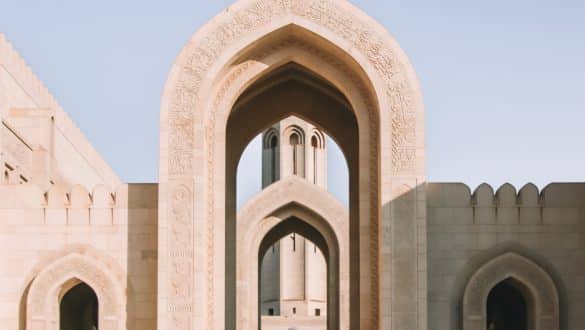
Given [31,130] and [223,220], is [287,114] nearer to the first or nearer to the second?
[223,220]

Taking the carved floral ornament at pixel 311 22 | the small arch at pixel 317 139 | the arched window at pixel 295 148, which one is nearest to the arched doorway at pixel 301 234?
the carved floral ornament at pixel 311 22

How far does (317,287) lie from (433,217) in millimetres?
31930

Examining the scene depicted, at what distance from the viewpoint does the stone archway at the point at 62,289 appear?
19328mm

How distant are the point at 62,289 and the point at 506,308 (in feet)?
27.9

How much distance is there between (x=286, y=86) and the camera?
23.0 meters

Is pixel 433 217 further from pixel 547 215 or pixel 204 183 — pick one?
pixel 204 183

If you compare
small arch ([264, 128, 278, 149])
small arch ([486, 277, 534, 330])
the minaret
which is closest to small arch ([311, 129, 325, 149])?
the minaret

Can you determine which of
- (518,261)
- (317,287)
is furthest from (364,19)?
(317,287)

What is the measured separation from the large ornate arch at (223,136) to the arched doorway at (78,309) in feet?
9.59

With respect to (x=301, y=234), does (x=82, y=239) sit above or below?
below

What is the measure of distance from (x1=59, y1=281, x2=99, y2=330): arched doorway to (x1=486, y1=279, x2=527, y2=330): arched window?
25.3 feet

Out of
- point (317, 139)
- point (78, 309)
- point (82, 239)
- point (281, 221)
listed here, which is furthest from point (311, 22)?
point (317, 139)

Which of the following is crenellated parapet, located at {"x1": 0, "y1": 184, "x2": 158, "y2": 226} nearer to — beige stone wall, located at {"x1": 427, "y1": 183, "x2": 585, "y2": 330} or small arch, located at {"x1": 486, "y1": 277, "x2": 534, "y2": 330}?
beige stone wall, located at {"x1": 427, "y1": 183, "x2": 585, "y2": 330}

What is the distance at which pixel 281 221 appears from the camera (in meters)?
33.6
